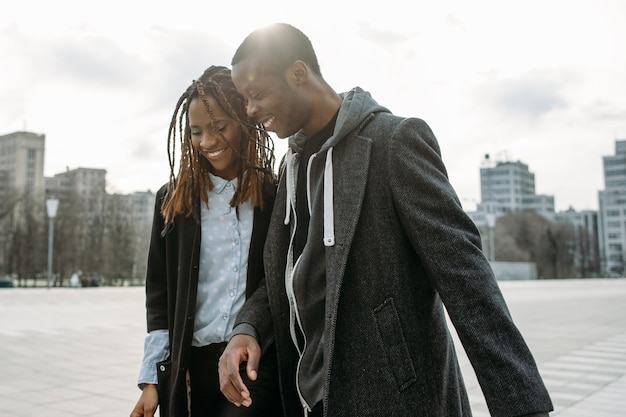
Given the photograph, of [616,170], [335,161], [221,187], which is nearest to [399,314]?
[335,161]

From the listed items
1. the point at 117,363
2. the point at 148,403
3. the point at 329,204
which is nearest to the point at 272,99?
the point at 329,204

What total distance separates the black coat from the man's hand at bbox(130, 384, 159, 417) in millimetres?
28

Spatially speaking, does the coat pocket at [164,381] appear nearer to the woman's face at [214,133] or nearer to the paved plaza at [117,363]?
the woman's face at [214,133]

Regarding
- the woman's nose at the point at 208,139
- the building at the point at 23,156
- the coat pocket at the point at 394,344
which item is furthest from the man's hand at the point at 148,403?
the building at the point at 23,156

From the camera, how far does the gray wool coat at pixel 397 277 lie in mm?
1416

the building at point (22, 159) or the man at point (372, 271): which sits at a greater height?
the building at point (22, 159)

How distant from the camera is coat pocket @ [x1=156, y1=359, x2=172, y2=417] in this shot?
1987 millimetres

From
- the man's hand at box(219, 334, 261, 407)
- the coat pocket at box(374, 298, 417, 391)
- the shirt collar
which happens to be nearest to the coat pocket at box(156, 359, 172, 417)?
the man's hand at box(219, 334, 261, 407)

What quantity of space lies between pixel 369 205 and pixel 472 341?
43 cm

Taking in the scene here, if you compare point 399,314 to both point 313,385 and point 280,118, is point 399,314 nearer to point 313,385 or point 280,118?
point 313,385

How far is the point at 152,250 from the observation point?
7.14 feet

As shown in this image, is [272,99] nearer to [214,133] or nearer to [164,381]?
[214,133]

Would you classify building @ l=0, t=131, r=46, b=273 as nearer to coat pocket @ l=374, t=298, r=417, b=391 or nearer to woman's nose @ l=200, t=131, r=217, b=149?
woman's nose @ l=200, t=131, r=217, b=149

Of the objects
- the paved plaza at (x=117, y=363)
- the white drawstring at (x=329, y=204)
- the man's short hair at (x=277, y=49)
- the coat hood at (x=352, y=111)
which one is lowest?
the paved plaza at (x=117, y=363)
